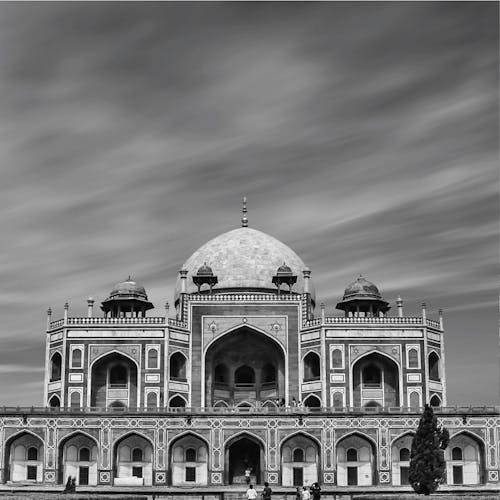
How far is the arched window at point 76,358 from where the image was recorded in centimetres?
6047

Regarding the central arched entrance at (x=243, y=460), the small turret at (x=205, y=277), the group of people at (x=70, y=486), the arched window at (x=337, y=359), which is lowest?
the group of people at (x=70, y=486)

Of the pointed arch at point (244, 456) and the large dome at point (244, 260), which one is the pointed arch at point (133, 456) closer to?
the pointed arch at point (244, 456)

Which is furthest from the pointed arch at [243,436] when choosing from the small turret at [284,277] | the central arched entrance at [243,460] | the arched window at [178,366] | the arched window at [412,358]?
the small turret at [284,277]

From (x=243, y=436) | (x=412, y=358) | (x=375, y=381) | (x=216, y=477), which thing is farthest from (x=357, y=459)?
(x=412, y=358)

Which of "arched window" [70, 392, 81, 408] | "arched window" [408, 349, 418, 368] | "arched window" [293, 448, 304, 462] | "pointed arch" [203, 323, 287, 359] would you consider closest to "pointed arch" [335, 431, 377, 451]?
"arched window" [293, 448, 304, 462]

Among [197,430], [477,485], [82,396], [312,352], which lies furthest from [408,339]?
[82,396]

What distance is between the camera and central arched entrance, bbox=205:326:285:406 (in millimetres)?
63469

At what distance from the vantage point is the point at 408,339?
200 feet

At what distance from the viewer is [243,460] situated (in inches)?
2174

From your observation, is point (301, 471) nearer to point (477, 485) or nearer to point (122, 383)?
point (477, 485)

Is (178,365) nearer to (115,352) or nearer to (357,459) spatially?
(115,352)

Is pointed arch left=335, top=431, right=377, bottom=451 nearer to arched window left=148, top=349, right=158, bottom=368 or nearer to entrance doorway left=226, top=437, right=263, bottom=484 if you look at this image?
entrance doorway left=226, top=437, right=263, bottom=484

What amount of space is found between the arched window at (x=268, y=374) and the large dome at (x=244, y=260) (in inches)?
231

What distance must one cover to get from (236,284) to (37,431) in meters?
19.2
